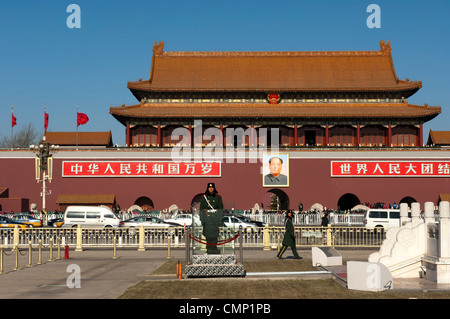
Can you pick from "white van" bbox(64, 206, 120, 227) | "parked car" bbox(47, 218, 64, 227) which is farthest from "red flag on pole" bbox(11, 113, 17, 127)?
"white van" bbox(64, 206, 120, 227)

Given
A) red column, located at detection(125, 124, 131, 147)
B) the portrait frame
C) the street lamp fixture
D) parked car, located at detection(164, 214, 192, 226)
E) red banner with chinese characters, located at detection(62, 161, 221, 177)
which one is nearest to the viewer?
parked car, located at detection(164, 214, 192, 226)

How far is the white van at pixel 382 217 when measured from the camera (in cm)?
3441

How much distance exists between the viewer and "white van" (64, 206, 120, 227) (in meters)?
37.0

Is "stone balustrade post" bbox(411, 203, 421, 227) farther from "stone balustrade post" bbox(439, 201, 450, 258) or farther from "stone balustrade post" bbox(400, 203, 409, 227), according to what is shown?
"stone balustrade post" bbox(439, 201, 450, 258)

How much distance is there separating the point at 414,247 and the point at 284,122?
114 feet

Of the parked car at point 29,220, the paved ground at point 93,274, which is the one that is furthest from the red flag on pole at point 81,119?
the paved ground at point 93,274

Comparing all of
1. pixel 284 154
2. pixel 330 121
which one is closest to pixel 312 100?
pixel 330 121

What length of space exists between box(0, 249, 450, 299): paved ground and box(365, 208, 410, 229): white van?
11.0 metres

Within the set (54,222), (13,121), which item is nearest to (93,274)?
(54,222)

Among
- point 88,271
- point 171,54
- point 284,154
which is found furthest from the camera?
point 171,54

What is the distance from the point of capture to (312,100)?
51000mm

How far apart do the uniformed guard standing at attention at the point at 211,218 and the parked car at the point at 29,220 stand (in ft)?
77.2
